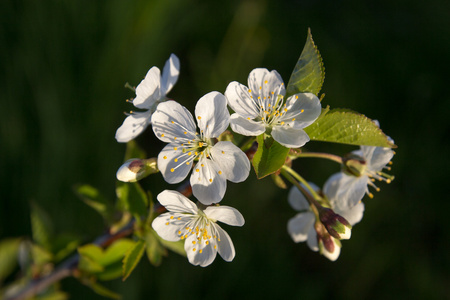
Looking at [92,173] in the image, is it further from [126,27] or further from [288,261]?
[288,261]

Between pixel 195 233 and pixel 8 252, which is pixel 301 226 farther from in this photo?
pixel 8 252

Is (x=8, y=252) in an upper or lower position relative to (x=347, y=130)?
lower

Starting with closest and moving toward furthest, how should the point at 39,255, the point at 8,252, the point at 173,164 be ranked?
the point at 173,164 < the point at 39,255 < the point at 8,252

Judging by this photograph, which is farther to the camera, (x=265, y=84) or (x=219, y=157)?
(x=265, y=84)

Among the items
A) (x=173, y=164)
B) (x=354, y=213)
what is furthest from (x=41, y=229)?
(x=354, y=213)

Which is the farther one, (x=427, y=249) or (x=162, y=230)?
(x=427, y=249)

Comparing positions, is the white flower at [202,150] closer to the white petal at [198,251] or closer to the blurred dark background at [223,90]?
the white petal at [198,251]

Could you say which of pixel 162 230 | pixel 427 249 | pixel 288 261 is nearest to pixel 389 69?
pixel 427 249
